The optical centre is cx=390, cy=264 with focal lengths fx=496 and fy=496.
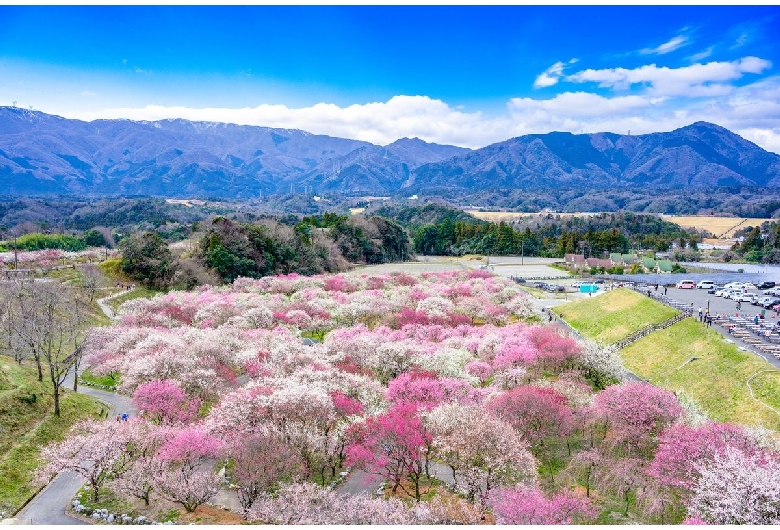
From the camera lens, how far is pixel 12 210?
15075cm

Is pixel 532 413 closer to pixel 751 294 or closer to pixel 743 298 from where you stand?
pixel 743 298

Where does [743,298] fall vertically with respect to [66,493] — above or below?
above

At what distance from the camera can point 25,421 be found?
2316cm

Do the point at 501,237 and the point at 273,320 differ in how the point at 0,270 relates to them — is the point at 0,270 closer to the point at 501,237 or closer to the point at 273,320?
the point at 273,320

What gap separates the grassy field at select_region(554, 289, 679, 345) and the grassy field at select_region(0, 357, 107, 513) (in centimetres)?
3554

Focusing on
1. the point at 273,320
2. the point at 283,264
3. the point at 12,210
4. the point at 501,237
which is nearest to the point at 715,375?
the point at 273,320

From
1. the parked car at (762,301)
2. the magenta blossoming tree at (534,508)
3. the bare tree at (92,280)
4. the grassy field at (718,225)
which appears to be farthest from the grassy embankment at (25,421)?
the grassy field at (718,225)

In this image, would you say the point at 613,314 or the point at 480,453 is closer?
the point at 480,453

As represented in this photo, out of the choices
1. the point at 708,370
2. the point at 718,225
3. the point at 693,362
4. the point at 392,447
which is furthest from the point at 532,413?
the point at 718,225

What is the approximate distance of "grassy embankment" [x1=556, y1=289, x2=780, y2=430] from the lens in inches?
971

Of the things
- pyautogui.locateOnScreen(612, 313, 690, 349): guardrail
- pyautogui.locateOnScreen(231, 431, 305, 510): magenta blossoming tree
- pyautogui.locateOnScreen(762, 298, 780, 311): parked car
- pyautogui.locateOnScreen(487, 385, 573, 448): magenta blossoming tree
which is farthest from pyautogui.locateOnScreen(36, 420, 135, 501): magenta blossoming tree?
pyautogui.locateOnScreen(762, 298, 780, 311): parked car

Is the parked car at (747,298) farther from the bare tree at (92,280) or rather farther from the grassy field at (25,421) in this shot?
the bare tree at (92,280)

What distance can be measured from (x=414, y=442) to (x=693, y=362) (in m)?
22.3

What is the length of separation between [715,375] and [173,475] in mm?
28389
